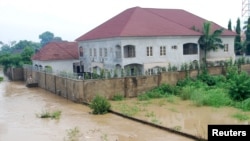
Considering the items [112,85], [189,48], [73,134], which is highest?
[189,48]

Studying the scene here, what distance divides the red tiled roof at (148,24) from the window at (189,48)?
125 centimetres

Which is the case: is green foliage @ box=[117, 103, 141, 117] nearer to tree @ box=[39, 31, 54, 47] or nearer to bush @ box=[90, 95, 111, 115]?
bush @ box=[90, 95, 111, 115]

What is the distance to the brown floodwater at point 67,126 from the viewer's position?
15.1m

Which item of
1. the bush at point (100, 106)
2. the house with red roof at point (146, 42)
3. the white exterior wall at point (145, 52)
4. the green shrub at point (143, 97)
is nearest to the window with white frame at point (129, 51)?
the house with red roof at point (146, 42)

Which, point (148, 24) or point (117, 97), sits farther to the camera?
point (148, 24)

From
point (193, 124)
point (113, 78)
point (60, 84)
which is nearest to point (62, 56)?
point (60, 84)

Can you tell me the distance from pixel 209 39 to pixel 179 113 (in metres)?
13.9

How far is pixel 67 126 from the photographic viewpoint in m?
17.6

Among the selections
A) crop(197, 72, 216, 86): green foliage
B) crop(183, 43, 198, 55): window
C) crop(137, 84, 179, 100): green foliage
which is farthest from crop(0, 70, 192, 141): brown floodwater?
crop(183, 43, 198, 55): window

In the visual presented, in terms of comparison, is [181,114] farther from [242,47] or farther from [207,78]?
[242,47]

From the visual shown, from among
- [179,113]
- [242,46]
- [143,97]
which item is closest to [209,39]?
[242,46]

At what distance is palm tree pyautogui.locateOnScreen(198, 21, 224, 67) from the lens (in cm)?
3062

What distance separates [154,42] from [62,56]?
1326 cm

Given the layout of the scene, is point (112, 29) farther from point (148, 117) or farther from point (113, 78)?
point (148, 117)
